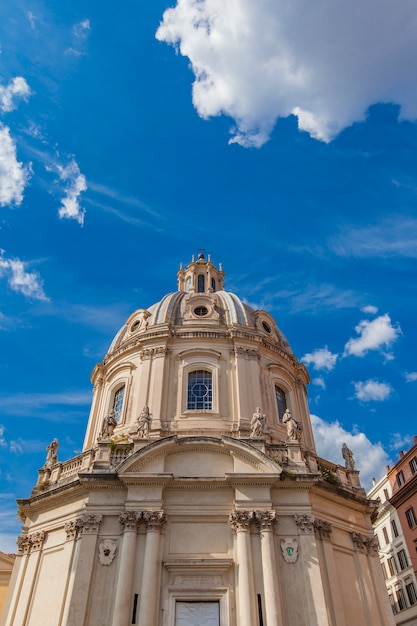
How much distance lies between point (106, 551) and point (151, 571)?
7.56 feet

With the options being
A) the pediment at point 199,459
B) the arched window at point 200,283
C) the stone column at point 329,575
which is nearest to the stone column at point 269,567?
the pediment at point 199,459

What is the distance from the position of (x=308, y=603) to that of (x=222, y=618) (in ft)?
10.7

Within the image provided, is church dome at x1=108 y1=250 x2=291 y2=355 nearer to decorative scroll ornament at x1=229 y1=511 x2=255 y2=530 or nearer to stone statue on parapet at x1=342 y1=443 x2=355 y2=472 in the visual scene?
stone statue on parapet at x1=342 y1=443 x2=355 y2=472

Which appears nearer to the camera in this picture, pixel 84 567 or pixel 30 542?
pixel 84 567

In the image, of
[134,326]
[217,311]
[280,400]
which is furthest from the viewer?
[134,326]

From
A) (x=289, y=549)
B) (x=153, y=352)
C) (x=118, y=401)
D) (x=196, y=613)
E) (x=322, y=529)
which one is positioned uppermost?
(x=153, y=352)

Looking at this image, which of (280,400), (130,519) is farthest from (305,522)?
(280,400)

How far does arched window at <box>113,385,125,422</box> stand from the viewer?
2927cm

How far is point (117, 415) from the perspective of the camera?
29062 mm

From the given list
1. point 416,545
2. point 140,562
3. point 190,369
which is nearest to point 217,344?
point 190,369

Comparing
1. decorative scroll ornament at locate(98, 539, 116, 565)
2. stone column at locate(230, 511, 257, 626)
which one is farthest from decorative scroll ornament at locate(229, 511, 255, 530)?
Result: decorative scroll ornament at locate(98, 539, 116, 565)

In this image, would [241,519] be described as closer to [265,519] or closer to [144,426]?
[265,519]

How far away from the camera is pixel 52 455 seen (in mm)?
26578

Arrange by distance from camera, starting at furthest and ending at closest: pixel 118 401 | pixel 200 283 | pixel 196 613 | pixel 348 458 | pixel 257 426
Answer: pixel 200 283 → pixel 118 401 → pixel 348 458 → pixel 257 426 → pixel 196 613
